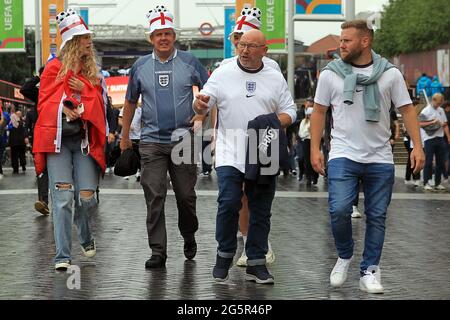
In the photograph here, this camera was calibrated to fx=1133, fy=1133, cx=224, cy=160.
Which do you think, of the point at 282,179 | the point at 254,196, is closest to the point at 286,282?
the point at 254,196

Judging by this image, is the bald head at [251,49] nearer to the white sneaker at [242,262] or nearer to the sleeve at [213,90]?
the sleeve at [213,90]

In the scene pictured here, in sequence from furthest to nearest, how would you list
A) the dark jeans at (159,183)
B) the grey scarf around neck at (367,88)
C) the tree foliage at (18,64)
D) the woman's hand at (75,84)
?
the tree foliage at (18,64) < the dark jeans at (159,183) < the woman's hand at (75,84) < the grey scarf around neck at (367,88)

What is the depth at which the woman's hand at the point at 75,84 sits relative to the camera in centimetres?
898

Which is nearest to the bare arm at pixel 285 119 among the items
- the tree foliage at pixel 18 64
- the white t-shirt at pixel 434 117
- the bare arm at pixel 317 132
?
the bare arm at pixel 317 132

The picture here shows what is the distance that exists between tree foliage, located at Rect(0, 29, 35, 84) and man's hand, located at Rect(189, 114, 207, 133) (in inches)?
3209

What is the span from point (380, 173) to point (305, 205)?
7980 millimetres

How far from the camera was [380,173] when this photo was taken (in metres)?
7.96

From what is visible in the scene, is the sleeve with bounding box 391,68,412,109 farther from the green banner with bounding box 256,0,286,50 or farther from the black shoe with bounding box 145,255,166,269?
the green banner with bounding box 256,0,286,50

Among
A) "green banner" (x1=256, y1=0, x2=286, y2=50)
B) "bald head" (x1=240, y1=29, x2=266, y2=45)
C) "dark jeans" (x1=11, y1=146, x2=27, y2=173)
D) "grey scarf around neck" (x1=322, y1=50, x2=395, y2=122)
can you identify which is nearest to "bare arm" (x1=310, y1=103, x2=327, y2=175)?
"grey scarf around neck" (x1=322, y1=50, x2=395, y2=122)

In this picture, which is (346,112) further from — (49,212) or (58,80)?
(49,212)

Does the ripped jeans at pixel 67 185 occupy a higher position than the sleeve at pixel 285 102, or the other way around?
the sleeve at pixel 285 102

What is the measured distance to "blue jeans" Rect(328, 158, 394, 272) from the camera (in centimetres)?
791

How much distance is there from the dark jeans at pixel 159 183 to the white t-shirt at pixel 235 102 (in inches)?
40.6

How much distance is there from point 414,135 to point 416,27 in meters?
59.5
